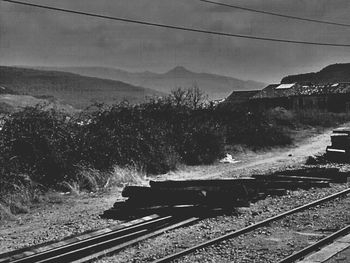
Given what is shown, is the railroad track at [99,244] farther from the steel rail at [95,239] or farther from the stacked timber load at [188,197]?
the stacked timber load at [188,197]

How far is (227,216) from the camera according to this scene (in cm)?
1205

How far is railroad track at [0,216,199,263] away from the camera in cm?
869

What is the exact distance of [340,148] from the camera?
79.6 feet

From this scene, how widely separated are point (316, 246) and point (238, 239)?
1.60 meters

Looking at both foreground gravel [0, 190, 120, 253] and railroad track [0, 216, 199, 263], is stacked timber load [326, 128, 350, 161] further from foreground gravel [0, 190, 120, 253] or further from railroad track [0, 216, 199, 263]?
railroad track [0, 216, 199, 263]

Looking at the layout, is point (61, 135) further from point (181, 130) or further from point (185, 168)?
point (181, 130)

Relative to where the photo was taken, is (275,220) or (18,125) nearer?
(275,220)

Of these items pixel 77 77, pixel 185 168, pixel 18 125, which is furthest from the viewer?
pixel 77 77

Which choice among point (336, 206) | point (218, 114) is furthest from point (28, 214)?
point (218, 114)

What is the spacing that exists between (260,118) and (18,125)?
19211mm

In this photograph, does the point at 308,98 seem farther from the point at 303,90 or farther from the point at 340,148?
the point at 340,148

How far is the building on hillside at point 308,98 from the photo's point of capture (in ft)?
225

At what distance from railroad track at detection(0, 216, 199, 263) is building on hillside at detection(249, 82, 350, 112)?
2260 inches

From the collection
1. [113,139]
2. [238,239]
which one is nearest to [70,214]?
[238,239]
